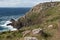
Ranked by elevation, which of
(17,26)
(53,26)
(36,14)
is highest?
(53,26)

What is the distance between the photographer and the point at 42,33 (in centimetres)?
2666

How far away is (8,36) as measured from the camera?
A: 2750 cm

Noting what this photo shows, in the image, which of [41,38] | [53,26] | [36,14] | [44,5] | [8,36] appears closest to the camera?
[41,38]

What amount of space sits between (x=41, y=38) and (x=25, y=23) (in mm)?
57239

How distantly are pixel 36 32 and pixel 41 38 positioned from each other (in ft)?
3.89

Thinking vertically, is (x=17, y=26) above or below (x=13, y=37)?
below

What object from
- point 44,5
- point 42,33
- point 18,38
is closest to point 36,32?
point 42,33

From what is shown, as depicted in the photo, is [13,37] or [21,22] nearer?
[13,37]

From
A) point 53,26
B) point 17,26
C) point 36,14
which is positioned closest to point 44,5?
point 36,14

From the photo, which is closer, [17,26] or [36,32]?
[36,32]

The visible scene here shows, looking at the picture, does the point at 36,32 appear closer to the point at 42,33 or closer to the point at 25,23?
the point at 42,33

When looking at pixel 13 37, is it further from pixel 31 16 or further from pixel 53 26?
pixel 31 16

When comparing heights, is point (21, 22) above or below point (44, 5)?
below

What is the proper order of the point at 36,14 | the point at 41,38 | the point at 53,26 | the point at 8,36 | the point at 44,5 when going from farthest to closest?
the point at 44,5, the point at 36,14, the point at 53,26, the point at 8,36, the point at 41,38
